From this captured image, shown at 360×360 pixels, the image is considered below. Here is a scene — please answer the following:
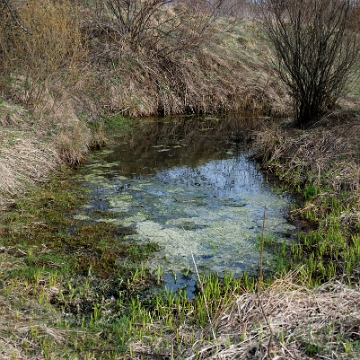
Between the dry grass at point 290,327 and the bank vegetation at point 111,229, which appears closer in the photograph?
the dry grass at point 290,327

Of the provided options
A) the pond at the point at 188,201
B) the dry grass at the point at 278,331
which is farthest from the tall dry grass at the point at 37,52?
the dry grass at the point at 278,331

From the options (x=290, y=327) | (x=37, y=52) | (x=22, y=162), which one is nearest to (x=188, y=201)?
(x=22, y=162)

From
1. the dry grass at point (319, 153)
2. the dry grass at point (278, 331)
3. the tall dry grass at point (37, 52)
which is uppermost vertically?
the tall dry grass at point (37, 52)

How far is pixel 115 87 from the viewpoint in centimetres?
1312

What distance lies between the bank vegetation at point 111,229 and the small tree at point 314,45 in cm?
21

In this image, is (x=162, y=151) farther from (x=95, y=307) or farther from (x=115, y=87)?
(x=95, y=307)

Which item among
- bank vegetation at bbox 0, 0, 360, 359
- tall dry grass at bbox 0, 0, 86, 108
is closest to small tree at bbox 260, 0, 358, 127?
bank vegetation at bbox 0, 0, 360, 359

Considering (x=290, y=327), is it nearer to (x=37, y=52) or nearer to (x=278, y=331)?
(x=278, y=331)

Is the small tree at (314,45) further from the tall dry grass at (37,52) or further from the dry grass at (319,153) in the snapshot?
the tall dry grass at (37,52)

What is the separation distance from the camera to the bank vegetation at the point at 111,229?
3.43m

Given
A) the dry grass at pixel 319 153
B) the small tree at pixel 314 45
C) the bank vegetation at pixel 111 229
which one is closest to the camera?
the bank vegetation at pixel 111 229

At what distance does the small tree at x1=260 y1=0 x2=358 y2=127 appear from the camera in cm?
883

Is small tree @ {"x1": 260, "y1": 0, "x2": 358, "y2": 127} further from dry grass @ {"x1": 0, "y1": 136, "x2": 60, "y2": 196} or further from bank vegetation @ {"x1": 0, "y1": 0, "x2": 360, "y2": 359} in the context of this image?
dry grass @ {"x1": 0, "y1": 136, "x2": 60, "y2": 196}

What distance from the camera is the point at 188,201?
681cm
